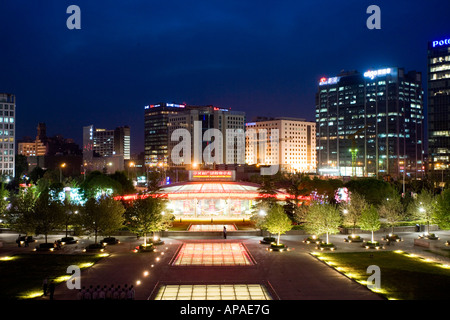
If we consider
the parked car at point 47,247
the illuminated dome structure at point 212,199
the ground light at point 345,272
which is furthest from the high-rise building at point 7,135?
the ground light at point 345,272

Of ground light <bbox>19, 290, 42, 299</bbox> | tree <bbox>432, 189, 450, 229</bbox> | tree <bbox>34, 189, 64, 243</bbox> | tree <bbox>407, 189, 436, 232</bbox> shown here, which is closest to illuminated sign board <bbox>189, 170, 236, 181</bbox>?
tree <bbox>407, 189, 436, 232</bbox>

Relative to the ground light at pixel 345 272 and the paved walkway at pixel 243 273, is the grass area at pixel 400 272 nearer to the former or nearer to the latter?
the ground light at pixel 345 272

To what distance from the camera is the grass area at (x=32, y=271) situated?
26.2 metres

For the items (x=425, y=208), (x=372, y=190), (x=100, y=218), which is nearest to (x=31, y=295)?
(x=100, y=218)

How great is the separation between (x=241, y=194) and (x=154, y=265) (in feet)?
107

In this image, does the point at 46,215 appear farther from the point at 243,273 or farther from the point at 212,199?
the point at 212,199

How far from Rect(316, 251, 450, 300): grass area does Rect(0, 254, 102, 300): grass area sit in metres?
21.2

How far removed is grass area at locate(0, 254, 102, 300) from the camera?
2623cm

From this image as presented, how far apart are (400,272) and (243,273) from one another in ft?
39.7

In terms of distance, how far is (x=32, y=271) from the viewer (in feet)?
104

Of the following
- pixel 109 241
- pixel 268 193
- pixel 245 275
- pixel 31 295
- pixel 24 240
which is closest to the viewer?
pixel 31 295

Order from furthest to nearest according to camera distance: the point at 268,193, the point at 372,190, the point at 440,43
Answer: the point at 440,43
the point at 372,190
the point at 268,193
